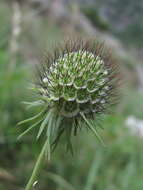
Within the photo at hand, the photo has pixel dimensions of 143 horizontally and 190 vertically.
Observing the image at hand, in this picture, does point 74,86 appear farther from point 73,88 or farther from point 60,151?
point 60,151

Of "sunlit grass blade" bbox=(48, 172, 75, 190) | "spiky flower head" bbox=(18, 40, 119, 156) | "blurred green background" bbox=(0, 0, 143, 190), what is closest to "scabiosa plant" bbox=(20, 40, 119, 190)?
"spiky flower head" bbox=(18, 40, 119, 156)

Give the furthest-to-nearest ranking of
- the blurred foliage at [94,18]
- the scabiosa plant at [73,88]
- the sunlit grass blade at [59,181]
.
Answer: the blurred foliage at [94,18], the sunlit grass blade at [59,181], the scabiosa plant at [73,88]

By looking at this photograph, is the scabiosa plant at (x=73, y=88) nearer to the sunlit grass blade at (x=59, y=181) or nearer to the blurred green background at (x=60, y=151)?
the blurred green background at (x=60, y=151)

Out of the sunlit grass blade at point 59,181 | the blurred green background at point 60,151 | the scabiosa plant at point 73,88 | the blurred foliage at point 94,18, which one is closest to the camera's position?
the scabiosa plant at point 73,88

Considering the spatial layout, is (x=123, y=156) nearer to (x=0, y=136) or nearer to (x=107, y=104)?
(x=0, y=136)

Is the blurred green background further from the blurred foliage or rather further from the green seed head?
the blurred foliage

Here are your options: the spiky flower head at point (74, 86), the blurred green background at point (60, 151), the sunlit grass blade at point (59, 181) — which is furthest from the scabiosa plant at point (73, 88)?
the sunlit grass blade at point (59, 181)

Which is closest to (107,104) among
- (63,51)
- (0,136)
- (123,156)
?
(63,51)

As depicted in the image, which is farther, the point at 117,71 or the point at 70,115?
the point at 117,71
